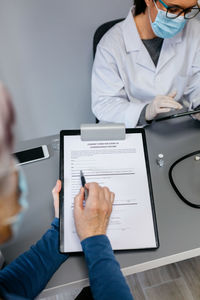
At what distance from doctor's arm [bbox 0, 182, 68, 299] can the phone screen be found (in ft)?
0.94

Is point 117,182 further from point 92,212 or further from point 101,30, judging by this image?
point 101,30

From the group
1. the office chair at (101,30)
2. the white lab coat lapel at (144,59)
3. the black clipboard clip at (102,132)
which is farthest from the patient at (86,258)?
the office chair at (101,30)

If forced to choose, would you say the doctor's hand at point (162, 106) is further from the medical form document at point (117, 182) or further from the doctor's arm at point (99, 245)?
the doctor's arm at point (99, 245)

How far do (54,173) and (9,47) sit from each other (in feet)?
2.32

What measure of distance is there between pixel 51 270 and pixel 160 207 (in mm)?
316

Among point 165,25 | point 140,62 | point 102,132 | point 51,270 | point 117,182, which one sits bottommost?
point 51,270

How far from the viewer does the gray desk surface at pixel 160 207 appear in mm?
590

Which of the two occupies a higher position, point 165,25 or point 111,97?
point 165,25

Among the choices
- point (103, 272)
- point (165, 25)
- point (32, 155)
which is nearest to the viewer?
point (103, 272)

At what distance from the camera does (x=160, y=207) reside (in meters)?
0.68

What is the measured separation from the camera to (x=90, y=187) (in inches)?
23.3

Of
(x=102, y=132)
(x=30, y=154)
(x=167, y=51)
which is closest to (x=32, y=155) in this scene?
(x=30, y=154)

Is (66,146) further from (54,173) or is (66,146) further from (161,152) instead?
(161,152)

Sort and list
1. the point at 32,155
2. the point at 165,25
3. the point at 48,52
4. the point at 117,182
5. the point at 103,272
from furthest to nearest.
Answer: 1. the point at 48,52
2. the point at 165,25
3. the point at 32,155
4. the point at 117,182
5. the point at 103,272
